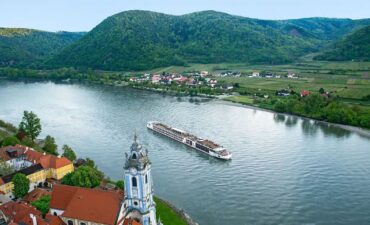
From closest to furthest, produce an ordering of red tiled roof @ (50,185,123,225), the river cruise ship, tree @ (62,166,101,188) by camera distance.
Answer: red tiled roof @ (50,185,123,225) → tree @ (62,166,101,188) → the river cruise ship

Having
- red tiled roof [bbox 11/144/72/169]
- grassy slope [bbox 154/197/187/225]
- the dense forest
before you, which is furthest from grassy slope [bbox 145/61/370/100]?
red tiled roof [bbox 11/144/72/169]

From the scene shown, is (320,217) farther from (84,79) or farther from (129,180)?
(84,79)

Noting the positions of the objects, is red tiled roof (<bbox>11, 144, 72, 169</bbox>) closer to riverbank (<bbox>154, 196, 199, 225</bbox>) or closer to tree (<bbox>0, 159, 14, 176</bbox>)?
tree (<bbox>0, 159, 14, 176</bbox>)

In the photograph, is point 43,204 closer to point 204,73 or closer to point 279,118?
point 279,118

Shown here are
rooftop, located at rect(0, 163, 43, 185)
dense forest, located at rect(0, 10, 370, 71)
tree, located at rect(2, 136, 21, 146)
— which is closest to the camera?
rooftop, located at rect(0, 163, 43, 185)

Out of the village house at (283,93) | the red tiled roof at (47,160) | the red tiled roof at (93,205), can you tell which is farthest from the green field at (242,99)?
the red tiled roof at (93,205)

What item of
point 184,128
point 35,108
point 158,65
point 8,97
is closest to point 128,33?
point 158,65

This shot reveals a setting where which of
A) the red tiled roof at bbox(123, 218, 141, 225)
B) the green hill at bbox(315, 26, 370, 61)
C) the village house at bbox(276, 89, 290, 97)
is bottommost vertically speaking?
the red tiled roof at bbox(123, 218, 141, 225)

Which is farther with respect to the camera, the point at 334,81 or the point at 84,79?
the point at 84,79
